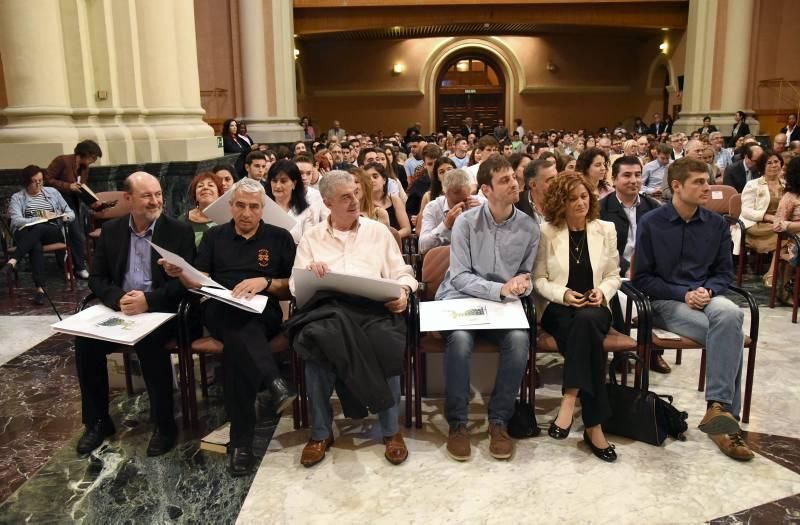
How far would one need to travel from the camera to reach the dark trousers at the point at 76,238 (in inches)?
256

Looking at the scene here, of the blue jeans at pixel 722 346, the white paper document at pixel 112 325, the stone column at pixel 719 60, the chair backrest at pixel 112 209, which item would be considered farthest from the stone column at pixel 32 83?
the stone column at pixel 719 60

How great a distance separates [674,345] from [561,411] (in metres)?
0.63

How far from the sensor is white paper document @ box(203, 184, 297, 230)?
155 inches

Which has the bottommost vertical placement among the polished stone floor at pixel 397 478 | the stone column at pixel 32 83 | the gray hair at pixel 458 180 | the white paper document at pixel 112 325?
the polished stone floor at pixel 397 478

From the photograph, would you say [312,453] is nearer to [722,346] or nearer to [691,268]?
[722,346]

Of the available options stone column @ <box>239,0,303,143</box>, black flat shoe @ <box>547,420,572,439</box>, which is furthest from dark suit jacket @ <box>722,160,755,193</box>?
stone column @ <box>239,0,303,143</box>

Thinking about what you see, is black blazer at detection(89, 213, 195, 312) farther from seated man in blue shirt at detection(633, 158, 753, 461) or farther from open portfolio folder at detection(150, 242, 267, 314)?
seated man in blue shirt at detection(633, 158, 753, 461)

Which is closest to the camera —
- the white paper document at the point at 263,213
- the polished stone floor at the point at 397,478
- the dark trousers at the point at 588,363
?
the polished stone floor at the point at 397,478

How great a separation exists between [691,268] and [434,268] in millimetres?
1346

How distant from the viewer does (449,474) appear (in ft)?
9.91

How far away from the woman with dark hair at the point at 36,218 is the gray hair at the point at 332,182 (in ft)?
11.6

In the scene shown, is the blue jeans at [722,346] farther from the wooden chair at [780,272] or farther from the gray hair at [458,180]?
the wooden chair at [780,272]

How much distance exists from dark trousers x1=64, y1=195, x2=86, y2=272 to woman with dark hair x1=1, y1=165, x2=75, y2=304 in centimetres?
21

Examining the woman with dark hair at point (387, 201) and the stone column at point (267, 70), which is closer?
the woman with dark hair at point (387, 201)
